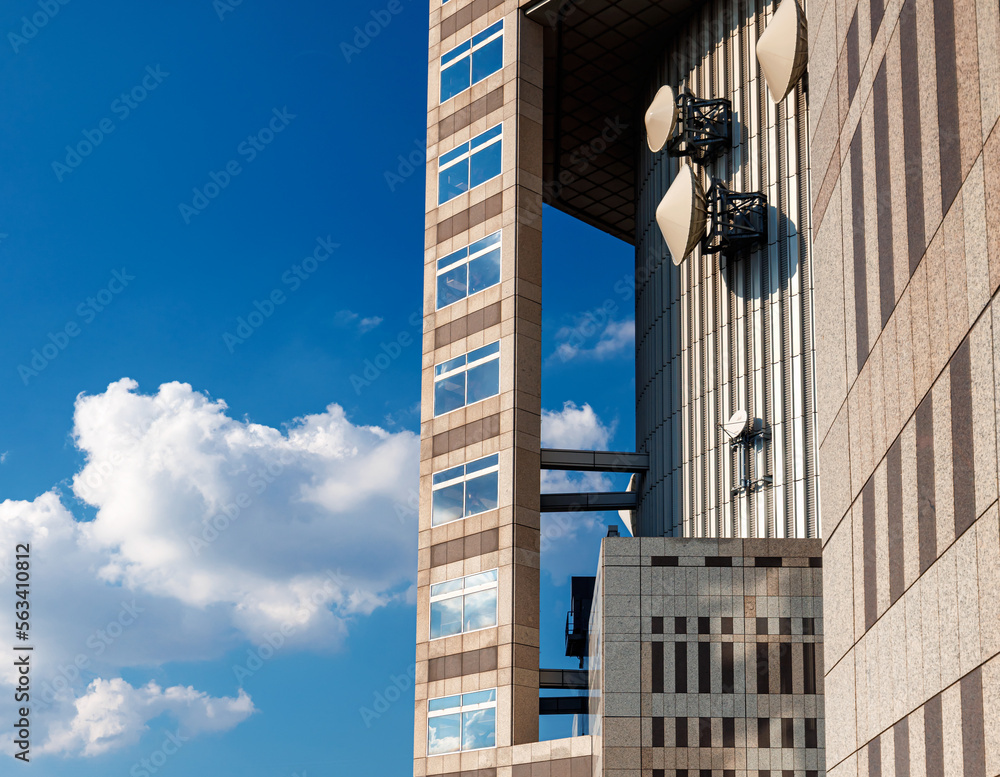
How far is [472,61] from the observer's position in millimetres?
55375

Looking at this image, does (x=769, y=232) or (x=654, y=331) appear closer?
(x=769, y=232)

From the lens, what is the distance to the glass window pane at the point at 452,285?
52.8 meters

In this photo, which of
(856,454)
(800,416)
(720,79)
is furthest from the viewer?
(720,79)

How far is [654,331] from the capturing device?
53.3 metres

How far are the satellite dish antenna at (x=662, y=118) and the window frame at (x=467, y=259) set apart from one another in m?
7.34

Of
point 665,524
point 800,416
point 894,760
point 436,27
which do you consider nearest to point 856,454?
point 894,760

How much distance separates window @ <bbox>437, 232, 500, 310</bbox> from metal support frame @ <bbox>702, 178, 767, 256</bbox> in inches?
380

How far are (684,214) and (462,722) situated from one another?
2090cm

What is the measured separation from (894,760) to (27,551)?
85.8 ft

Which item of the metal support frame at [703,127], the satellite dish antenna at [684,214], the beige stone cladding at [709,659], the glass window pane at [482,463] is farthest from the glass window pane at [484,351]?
the beige stone cladding at [709,659]

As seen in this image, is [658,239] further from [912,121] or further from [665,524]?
[912,121]

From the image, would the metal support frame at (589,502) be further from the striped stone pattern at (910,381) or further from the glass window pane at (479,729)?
the striped stone pattern at (910,381)

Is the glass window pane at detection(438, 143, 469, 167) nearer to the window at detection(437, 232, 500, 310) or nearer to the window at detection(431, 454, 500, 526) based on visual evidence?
the window at detection(437, 232, 500, 310)

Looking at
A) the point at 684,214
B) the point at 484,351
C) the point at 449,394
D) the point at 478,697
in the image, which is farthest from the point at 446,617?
the point at 684,214
